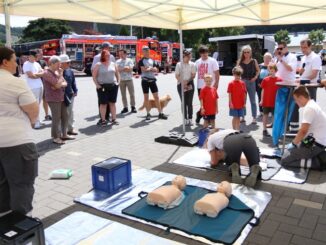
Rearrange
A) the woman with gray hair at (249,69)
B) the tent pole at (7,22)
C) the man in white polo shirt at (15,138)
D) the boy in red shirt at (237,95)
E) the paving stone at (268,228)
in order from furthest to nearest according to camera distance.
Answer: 1. the woman with gray hair at (249,69)
2. the boy in red shirt at (237,95)
3. the tent pole at (7,22)
4. the paving stone at (268,228)
5. the man in white polo shirt at (15,138)

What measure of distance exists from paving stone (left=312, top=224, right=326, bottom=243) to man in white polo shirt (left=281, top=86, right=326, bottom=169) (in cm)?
182

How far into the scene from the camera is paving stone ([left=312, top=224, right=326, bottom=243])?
3.55 m

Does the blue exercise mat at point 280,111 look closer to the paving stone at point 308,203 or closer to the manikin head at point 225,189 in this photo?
the paving stone at point 308,203

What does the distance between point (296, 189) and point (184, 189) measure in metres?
1.53

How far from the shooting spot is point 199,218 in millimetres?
3949

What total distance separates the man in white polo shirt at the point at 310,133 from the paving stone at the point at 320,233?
71.8 inches

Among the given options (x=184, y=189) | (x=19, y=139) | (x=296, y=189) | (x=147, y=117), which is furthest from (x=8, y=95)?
(x=147, y=117)

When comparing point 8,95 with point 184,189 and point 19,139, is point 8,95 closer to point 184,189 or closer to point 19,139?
point 19,139

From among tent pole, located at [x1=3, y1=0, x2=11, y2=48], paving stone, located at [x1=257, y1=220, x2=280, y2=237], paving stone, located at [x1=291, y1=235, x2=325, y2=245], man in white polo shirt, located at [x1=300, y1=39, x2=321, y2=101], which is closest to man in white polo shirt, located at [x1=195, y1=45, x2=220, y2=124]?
man in white polo shirt, located at [x1=300, y1=39, x2=321, y2=101]

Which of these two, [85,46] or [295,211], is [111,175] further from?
[85,46]

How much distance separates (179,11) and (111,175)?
4402mm

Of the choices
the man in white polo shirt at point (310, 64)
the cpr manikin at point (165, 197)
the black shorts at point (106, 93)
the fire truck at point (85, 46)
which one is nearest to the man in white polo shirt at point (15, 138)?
the cpr manikin at point (165, 197)

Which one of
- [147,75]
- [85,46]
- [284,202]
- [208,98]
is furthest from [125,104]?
[85,46]

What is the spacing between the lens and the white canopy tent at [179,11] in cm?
635
